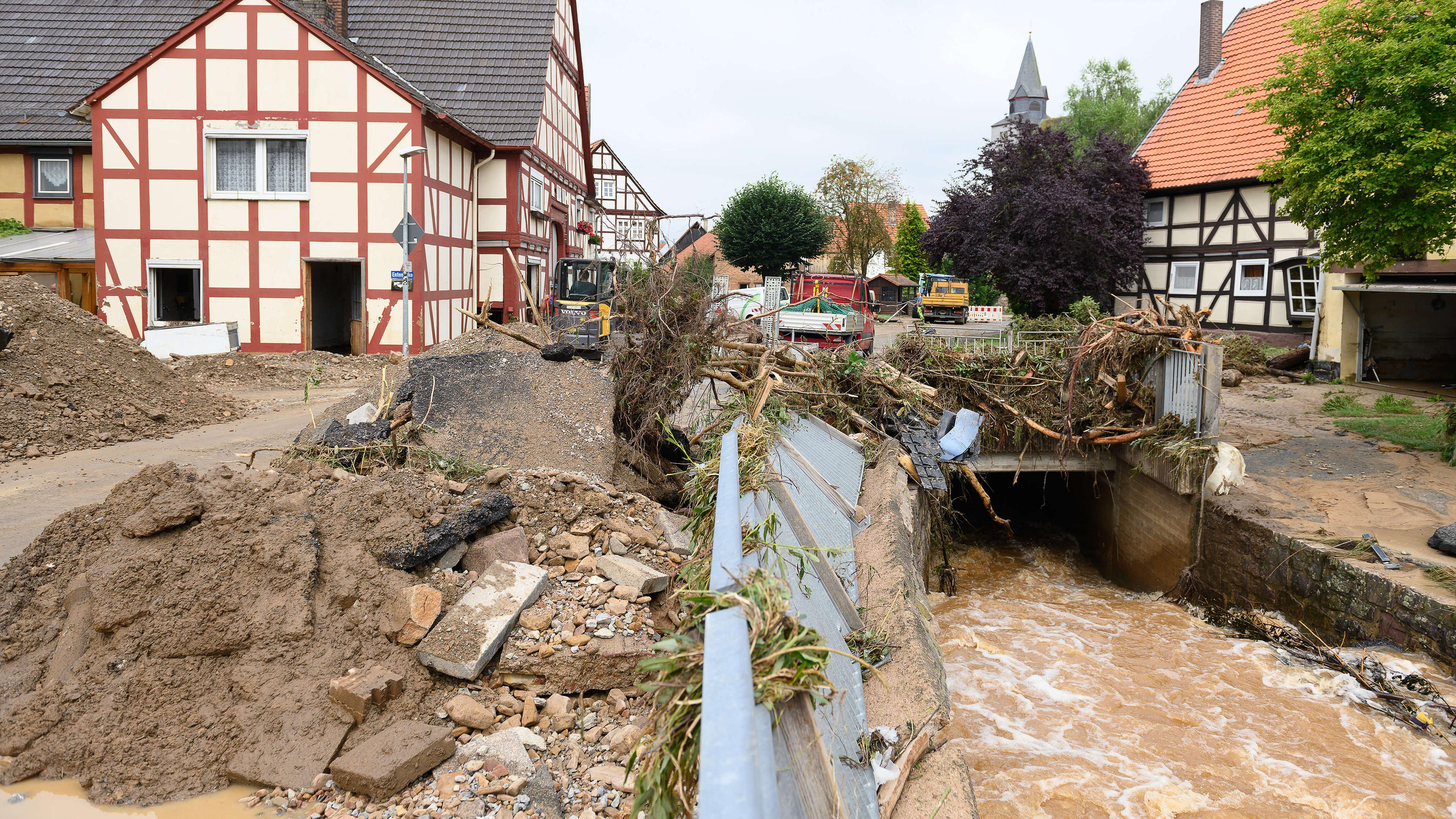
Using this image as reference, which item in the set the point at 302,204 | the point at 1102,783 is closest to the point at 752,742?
the point at 1102,783

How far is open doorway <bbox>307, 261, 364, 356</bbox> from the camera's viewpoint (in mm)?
23391

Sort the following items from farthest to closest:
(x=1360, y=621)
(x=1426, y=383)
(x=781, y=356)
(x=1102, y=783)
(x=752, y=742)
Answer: (x=1426, y=383) < (x=781, y=356) < (x=1360, y=621) < (x=1102, y=783) < (x=752, y=742)

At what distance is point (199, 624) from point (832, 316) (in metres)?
17.8

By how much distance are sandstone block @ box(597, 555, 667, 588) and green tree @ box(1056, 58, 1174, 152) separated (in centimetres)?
4863

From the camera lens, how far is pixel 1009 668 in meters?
8.27

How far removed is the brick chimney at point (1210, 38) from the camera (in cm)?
2867

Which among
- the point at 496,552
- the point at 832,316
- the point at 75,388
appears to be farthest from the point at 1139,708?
the point at 832,316

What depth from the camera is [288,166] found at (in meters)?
19.7

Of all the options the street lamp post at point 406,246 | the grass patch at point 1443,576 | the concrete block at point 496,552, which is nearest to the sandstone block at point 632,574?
the concrete block at point 496,552

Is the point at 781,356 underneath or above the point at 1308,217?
underneath

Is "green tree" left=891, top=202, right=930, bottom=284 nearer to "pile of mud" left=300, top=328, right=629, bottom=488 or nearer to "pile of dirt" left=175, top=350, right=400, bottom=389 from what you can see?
"pile of dirt" left=175, top=350, right=400, bottom=389

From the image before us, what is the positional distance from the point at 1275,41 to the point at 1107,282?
8510 millimetres

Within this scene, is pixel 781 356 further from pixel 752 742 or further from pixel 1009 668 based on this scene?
pixel 752 742

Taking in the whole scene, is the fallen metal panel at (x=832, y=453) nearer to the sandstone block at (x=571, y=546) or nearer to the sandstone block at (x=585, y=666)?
the sandstone block at (x=571, y=546)
